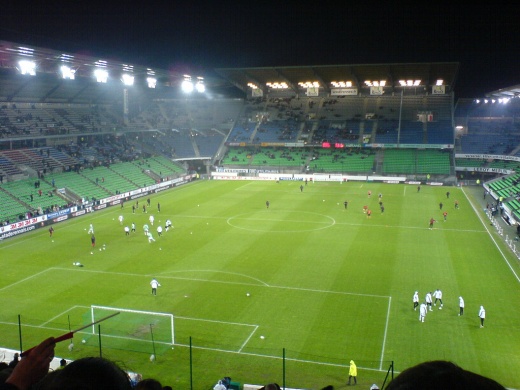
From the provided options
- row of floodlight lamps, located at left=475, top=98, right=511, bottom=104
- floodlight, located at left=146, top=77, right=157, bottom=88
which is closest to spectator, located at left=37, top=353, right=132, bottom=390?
floodlight, located at left=146, top=77, right=157, bottom=88

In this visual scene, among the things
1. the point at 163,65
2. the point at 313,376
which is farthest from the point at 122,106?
the point at 313,376

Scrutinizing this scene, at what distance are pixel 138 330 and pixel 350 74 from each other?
230 feet

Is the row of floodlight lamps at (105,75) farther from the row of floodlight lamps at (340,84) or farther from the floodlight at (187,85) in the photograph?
A: the row of floodlight lamps at (340,84)

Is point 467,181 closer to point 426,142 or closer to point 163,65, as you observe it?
point 426,142

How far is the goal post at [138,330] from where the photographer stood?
18.6 meters

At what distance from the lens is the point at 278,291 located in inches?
995

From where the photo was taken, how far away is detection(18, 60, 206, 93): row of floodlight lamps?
50156 mm

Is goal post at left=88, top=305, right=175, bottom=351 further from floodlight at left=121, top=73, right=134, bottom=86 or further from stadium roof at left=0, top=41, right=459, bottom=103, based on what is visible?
floodlight at left=121, top=73, right=134, bottom=86

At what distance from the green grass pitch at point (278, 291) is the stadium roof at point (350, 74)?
118 ft

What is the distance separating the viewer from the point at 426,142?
80625mm

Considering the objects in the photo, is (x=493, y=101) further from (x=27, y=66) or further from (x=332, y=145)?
(x=27, y=66)

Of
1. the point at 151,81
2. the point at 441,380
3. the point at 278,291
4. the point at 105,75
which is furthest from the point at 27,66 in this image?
the point at 441,380

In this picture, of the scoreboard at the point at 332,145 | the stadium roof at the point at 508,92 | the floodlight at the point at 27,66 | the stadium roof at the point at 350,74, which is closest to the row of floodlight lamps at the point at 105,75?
the floodlight at the point at 27,66

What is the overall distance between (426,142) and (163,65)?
1784 inches
